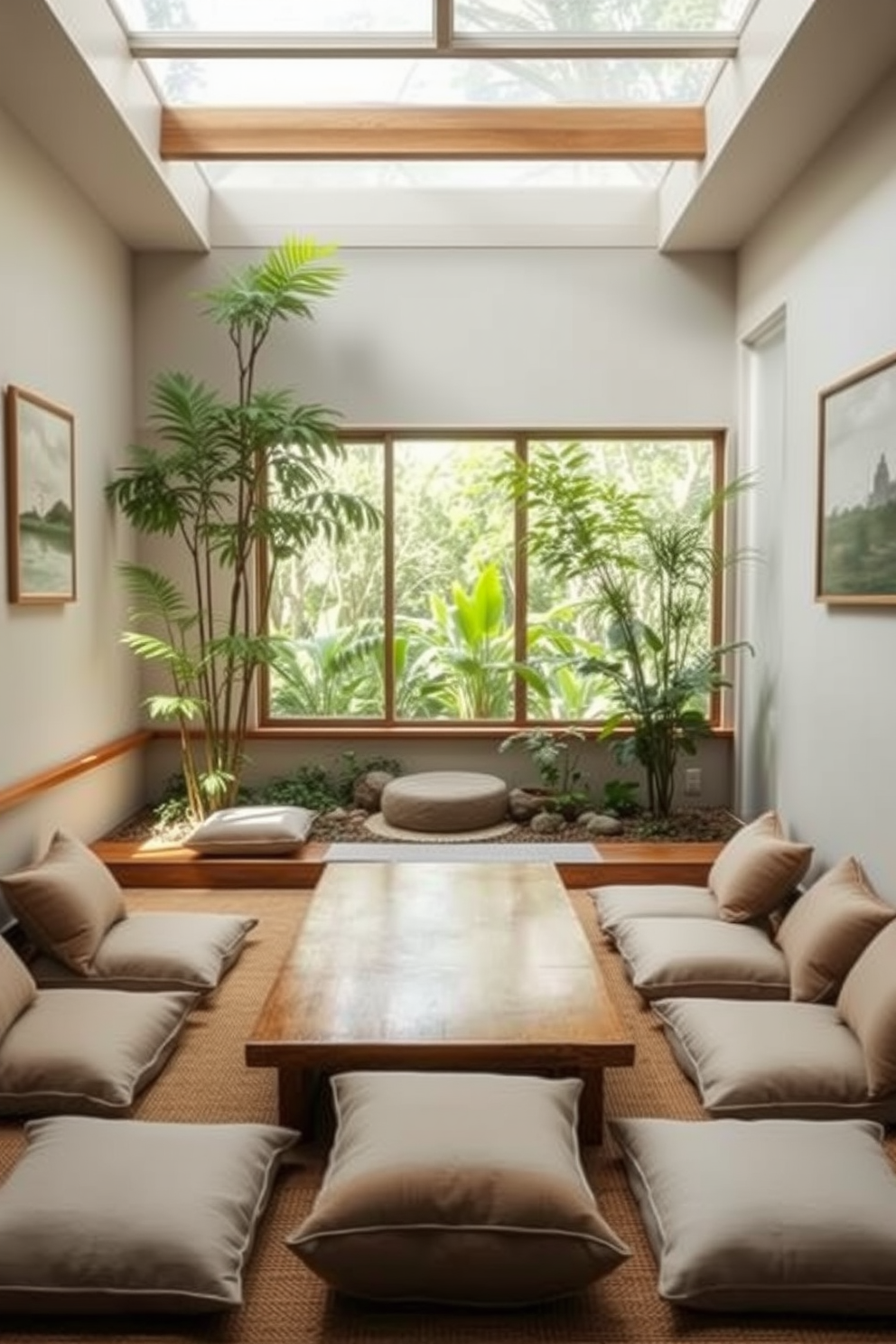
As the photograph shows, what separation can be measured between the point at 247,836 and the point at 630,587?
2.32m

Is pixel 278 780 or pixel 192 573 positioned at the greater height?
pixel 192 573

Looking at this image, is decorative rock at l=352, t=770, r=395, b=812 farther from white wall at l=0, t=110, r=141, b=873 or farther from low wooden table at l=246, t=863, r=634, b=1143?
low wooden table at l=246, t=863, r=634, b=1143

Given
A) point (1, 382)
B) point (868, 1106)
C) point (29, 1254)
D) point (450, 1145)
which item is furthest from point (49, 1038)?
point (1, 382)

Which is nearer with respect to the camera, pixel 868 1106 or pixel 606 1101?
pixel 868 1106

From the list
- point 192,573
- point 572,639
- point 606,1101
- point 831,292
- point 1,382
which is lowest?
point 606,1101

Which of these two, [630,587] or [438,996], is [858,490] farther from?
[438,996]

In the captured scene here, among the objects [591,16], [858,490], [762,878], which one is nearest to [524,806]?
[762,878]

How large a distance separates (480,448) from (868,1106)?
3.90 metres

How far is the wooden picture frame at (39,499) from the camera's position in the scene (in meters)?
3.82

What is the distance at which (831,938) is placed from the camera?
3025mm

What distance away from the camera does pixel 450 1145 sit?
200 centimetres

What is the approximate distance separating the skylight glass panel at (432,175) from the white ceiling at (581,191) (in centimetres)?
7

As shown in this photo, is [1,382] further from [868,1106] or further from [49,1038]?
[868,1106]

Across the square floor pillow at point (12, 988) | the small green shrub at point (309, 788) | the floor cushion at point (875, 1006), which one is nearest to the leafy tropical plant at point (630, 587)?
the small green shrub at point (309, 788)
